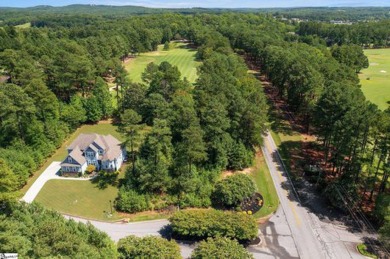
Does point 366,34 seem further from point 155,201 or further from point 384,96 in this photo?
point 155,201

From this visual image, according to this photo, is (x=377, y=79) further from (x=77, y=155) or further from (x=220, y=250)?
(x=77, y=155)

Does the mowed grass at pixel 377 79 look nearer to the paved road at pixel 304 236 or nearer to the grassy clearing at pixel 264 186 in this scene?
the grassy clearing at pixel 264 186

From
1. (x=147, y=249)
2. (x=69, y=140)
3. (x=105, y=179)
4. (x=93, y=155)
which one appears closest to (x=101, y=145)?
(x=93, y=155)

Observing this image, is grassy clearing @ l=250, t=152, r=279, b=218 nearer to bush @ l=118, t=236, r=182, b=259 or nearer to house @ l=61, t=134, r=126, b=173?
bush @ l=118, t=236, r=182, b=259

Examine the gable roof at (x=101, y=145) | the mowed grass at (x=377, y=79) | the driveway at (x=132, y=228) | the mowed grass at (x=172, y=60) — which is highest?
the mowed grass at (x=172, y=60)

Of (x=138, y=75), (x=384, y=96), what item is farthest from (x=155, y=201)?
(x=384, y=96)

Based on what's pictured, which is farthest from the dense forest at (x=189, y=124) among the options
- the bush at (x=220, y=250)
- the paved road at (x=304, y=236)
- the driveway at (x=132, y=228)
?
the bush at (x=220, y=250)
